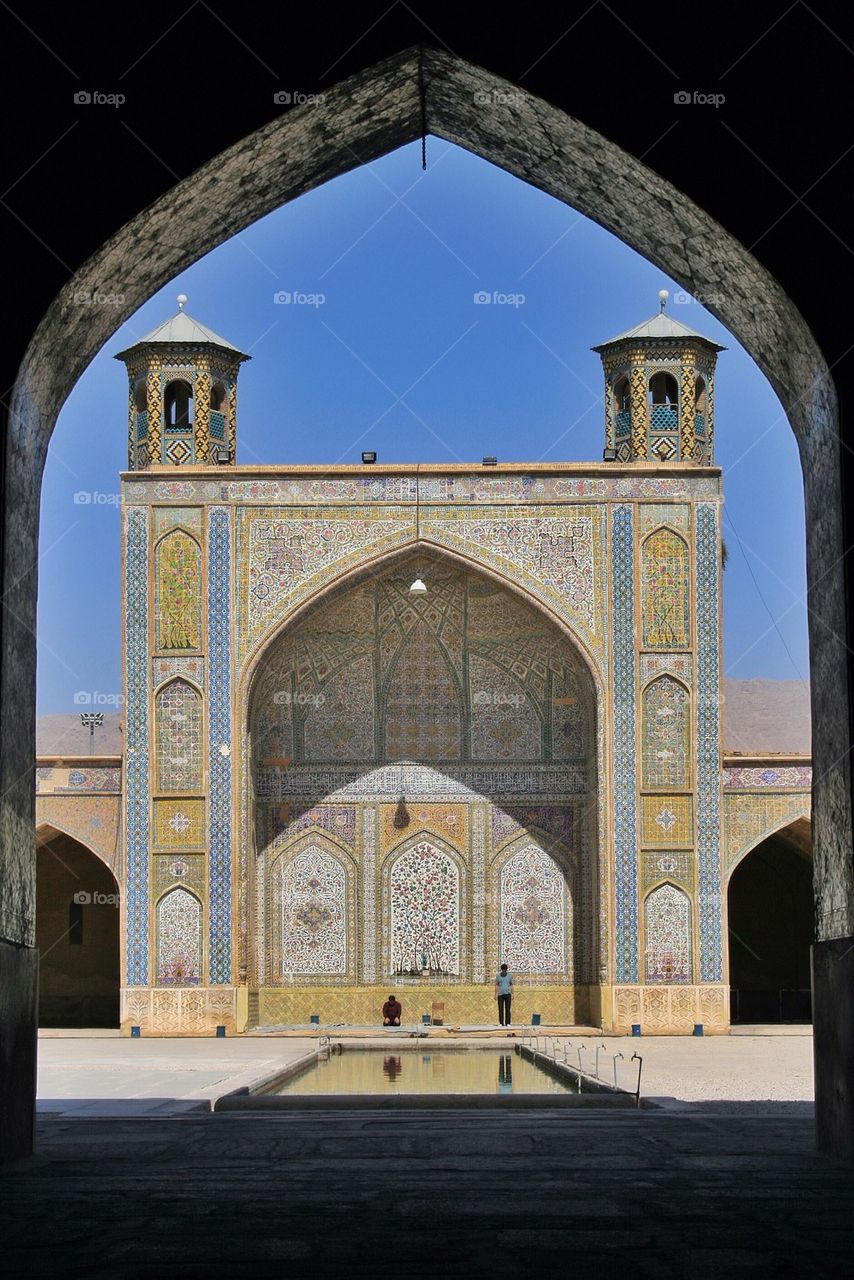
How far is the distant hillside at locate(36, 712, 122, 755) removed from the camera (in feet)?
123

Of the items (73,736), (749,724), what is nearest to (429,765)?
(73,736)

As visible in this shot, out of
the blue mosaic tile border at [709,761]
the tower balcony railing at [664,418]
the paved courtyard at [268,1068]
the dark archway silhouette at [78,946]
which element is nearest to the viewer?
the paved courtyard at [268,1068]

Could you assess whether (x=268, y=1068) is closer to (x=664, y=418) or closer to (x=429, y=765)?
(x=429, y=765)

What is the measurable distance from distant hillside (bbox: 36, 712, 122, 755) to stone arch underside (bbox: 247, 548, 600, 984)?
19135mm

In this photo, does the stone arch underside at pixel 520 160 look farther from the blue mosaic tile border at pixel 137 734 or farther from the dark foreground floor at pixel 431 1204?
the blue mosaic tile border at pixel 137 734

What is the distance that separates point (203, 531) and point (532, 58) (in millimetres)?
12053

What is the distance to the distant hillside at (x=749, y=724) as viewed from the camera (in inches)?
1517

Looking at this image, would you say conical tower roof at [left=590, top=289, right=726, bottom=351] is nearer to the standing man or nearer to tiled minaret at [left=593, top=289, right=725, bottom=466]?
tiled minaret at [left=593, top=289, right=725, bottom=466]

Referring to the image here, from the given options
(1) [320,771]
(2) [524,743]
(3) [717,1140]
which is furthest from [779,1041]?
(3) [717,1140]

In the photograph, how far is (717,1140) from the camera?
5223 millimetres

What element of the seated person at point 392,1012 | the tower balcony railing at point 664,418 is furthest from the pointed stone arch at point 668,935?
the tower balcony railing at point 664,418

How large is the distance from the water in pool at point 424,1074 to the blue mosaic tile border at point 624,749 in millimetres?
1947

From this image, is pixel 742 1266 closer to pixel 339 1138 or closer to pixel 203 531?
pixel 339 1138

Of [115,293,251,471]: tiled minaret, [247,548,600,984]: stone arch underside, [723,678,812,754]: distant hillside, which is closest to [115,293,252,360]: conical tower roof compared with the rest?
[115,293,251,471]: tiled minaret
